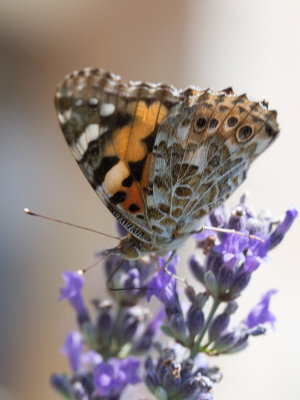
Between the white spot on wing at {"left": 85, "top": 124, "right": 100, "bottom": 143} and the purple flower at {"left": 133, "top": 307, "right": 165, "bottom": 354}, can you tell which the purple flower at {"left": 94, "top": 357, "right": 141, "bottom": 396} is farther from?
the white spot on wing at {"left": 85, "top": 124, "right": 100, "bottom": 143}

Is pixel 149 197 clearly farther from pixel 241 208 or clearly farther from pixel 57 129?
pixel 57 129

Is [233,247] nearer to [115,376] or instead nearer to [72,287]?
[115,376]

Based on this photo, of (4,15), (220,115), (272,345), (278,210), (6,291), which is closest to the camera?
(220,115)

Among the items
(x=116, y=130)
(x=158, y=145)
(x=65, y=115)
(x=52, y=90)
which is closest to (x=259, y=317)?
(x=158, y=145)

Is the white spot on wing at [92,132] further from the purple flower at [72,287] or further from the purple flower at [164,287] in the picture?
Answer: the purple flower at [72,287]

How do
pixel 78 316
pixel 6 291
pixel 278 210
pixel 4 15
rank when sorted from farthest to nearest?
pixel 4 15, pixel 6 291, pixel 278 210, pixel 78 316

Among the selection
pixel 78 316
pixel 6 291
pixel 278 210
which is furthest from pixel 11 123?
pixel 78 316

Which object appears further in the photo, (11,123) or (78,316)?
(11,123)
